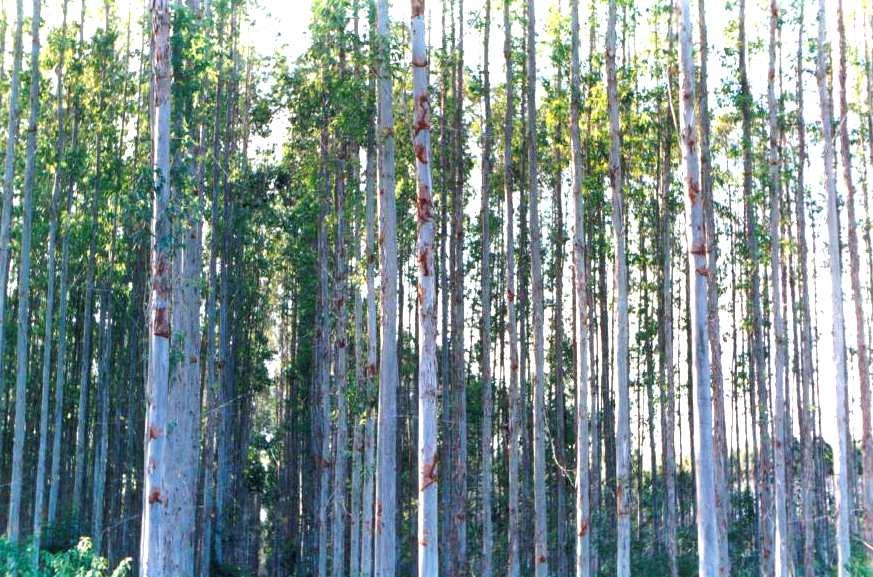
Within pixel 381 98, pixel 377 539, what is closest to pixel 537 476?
pixel 377 539

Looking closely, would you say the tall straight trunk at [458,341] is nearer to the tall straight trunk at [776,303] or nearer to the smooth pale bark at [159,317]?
the tall straight trunk at [776,303]

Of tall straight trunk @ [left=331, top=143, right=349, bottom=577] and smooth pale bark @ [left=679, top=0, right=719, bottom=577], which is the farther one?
tall straight trunk @ [left=331, top=143, right=349, bottom=577]

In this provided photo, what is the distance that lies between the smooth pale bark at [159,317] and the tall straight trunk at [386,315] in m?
2.80

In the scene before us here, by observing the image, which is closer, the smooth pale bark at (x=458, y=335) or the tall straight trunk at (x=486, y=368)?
the tall straight trunk at (x=486, y=368)

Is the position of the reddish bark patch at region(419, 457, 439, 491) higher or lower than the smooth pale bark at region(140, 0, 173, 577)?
lower

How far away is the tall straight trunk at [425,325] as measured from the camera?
10.5 m

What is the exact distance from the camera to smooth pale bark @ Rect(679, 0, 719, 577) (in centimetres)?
995

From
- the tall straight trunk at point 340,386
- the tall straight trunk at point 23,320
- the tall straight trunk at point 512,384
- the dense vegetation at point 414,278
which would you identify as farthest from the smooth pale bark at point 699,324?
the tall straight trunk at point 23,320

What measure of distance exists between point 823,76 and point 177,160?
8.47 meters

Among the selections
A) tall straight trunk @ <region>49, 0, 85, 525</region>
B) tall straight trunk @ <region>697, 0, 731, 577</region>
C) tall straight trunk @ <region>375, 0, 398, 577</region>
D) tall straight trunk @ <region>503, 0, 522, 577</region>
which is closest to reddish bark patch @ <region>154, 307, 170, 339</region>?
tall straight trunk @ <region>375, 0, 398, 577</region>

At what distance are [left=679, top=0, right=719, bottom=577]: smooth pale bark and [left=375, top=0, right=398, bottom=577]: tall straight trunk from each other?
374 cm

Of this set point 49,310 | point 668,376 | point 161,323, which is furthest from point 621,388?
point 49,310

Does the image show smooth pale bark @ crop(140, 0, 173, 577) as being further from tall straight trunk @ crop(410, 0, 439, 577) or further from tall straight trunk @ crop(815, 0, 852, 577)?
tall straight trunk @ crop(815, 0, 852, 577)

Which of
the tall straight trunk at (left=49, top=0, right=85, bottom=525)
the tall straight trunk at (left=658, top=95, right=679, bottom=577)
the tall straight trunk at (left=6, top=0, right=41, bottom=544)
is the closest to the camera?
the tall straight trunk at (left=6, top=0, right=41, bottom=544)
